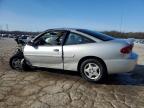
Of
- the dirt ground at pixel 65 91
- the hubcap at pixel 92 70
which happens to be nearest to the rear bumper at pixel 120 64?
the hubcap at pixel 92 70

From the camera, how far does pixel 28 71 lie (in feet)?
21.1

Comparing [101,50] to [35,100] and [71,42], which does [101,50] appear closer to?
[71,42]

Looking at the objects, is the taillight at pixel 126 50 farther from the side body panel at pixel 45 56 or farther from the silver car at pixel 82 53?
the side body panel at pixel 45 56

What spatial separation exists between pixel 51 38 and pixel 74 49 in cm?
94

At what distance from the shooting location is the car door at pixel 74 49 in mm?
5191

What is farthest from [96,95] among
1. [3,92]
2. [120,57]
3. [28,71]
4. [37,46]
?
[28,71]

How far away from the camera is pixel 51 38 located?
581 centimetres

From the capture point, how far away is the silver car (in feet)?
16.1

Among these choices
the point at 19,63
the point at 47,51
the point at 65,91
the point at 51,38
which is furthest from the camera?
the point at 19,63

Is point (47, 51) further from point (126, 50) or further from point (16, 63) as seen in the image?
point (126, 50)

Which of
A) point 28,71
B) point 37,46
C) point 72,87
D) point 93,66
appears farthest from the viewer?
point 28,71

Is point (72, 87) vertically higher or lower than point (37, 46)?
lower

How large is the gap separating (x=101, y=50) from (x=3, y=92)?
8.33 feet

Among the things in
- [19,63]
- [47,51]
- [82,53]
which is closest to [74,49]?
[82,53]
